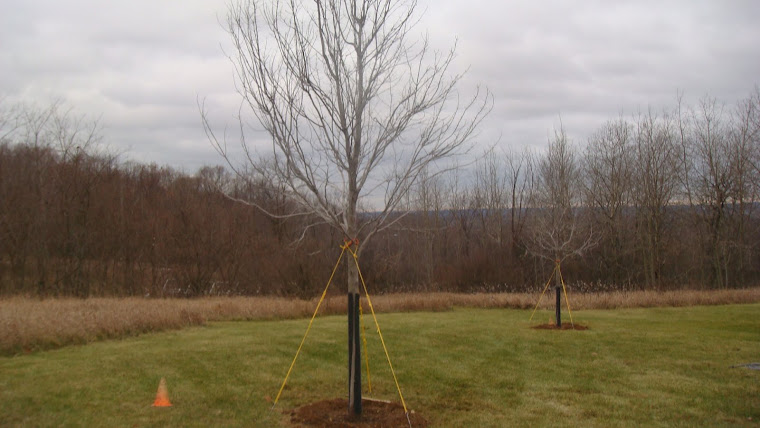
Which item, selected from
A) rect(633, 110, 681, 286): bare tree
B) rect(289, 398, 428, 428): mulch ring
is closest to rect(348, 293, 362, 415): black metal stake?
rect(289, 398, 428, 428): mulch ring

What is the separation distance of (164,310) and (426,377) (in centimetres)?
715

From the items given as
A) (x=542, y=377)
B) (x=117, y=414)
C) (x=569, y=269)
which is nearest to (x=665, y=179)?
(x=569, y=269)

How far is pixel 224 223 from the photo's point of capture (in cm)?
2972

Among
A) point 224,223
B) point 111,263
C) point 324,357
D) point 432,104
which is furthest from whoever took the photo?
point 224,223

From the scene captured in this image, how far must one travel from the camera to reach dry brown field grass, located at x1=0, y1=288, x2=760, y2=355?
10078 mm

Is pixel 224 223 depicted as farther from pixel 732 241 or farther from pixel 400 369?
pixel 732 241

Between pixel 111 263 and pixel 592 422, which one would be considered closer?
pixel 592 422

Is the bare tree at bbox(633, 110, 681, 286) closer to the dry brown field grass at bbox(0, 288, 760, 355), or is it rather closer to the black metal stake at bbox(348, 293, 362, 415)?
the dry brown field grass at bbox(0, 288, 760, 355)

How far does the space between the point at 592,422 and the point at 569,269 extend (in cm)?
2610

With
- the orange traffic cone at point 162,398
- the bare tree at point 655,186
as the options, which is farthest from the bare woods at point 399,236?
the orange traffic cone at point 162,398

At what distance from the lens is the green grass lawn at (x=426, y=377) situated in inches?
262

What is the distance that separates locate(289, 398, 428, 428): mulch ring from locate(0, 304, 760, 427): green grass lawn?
0.28m

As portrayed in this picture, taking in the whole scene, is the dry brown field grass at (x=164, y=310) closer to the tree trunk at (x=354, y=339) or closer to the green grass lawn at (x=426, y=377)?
the green grass lawn at (x=426, y=377)

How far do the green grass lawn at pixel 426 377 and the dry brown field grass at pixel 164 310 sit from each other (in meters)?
0.57
